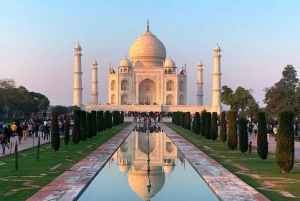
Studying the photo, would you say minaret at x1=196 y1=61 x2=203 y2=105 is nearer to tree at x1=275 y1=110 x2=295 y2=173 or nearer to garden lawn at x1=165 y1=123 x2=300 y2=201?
garden lawn at x1=165 y1=123 x2=300 y2=201

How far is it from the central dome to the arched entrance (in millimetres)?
2030

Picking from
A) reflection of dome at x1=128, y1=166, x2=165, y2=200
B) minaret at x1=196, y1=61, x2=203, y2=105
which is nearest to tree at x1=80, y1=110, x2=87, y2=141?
reflection of dome at x1=128, y1=166, x2=165, y2=200

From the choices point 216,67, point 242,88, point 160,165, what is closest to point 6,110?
point 216,67

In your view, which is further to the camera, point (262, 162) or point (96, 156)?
point (96, 156)

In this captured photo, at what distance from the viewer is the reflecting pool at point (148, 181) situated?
5.98 metres

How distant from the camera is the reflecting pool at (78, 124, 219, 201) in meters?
5.98

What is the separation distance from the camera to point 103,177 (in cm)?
740

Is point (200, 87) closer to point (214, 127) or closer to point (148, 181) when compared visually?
point (214, 127)

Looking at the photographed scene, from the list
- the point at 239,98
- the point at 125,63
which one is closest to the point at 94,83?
the point at 125,63

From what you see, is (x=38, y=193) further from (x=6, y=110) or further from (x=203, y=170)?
(x=6, y=110)

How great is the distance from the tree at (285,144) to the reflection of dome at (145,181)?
218 centimetres

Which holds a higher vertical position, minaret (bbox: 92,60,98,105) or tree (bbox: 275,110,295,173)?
minaret (bbox: 92,60,98,105)

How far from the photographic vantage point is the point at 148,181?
6.98 meters

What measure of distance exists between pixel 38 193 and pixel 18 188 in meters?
0.54
